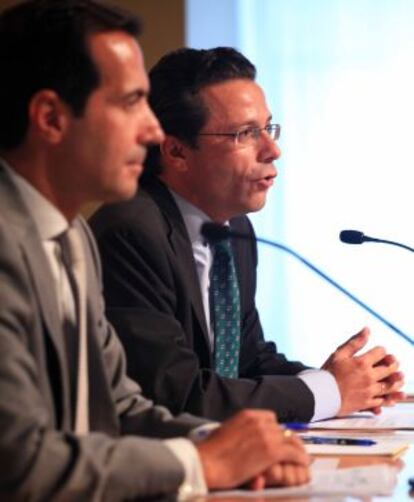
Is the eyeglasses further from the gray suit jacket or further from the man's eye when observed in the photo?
the gray suit jacket

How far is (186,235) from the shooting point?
2.73 metres

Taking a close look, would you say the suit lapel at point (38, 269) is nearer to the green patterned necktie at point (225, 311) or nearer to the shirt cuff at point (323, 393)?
the shirt cuff at point (323, 393)

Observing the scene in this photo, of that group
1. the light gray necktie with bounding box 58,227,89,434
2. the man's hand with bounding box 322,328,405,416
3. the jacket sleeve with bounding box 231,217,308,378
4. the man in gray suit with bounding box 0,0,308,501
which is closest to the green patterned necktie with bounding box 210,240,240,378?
the jacket sleeve with bounding box 231,217,308,378

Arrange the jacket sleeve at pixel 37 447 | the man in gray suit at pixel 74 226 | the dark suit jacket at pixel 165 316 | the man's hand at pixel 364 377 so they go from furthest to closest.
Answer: the man's hand at pixel 364 377
the dark suit jacket at pixel 165 316
the man in gray suit at pixel 74 226
the jacket sleeve at pixel 37 447

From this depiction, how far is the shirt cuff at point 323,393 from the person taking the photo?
2562mm

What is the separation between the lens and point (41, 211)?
1.81 m

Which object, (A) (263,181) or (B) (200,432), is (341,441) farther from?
(A) (263,181)

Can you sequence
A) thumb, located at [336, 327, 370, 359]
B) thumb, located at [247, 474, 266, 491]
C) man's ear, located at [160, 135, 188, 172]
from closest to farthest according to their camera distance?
thumb, located at [247, 474, 266, 491] < thumb, located at [336, 327, 370, 359] < man's ear, located at [160, 135, 188, 172]

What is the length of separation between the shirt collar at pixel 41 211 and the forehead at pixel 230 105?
3.85ft

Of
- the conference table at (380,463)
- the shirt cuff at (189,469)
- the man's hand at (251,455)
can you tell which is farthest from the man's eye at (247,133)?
the shirt cuff at (189,469)

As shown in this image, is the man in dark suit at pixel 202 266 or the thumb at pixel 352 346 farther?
the thumb at pixel 352 346

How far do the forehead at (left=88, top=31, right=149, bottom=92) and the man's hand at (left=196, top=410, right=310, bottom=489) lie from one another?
0.54 meters

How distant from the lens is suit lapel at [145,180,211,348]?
105 inches

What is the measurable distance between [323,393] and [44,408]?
1.03 meters
